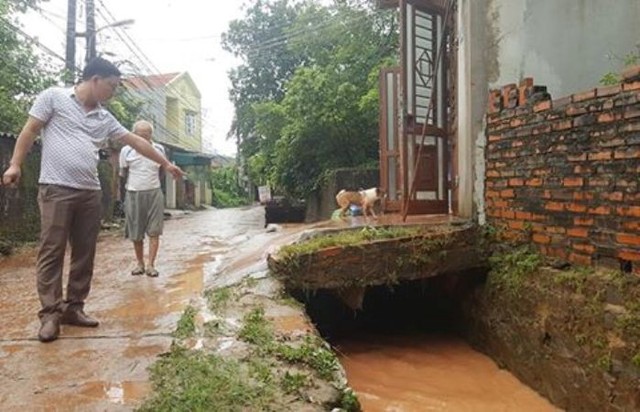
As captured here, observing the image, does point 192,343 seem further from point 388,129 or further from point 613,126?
point 388,129

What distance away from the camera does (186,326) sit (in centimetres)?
314

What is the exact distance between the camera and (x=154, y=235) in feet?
16.9

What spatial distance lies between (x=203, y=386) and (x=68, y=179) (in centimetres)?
162

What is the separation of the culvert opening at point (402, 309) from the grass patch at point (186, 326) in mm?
2031

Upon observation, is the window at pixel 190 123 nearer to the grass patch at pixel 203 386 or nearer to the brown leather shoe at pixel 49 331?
the brown leather shoe at pixel 49 331

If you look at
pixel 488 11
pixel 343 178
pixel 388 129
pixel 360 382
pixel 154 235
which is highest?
pixel 488 11

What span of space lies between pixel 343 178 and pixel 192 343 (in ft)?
29.6

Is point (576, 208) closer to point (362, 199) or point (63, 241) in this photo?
point (63, 241)

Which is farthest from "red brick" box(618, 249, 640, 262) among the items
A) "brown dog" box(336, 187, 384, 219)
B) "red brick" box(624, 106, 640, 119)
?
"brown dog" box(336, 187, 384, 219)

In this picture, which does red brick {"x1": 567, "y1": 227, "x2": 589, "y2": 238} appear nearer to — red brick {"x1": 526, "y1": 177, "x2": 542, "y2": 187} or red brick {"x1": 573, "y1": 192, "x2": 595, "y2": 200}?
red brick {"x1": 573, "y1": 192, "x2": 595, "y2": 200}

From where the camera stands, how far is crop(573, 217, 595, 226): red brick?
392cm

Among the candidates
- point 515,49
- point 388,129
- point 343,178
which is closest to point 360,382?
point 515,49

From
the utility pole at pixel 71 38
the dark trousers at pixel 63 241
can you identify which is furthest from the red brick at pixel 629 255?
the utility pole at pixel 71 38

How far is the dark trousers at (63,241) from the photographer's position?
9.98ft
